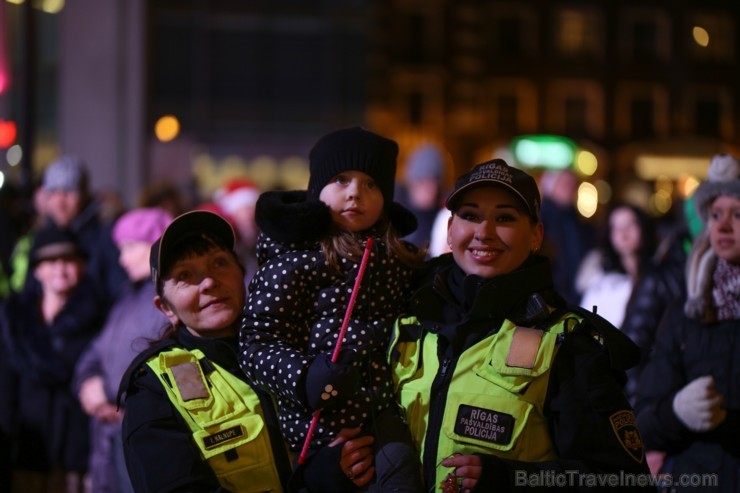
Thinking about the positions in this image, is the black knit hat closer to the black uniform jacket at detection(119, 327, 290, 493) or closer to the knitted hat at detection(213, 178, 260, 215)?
the black uniform jacket at detection(119, 327, 290, 493)

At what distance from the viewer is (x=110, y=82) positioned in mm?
12391

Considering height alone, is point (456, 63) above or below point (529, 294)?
above

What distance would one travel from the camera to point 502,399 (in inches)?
131

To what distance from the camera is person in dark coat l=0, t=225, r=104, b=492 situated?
23.5 feet

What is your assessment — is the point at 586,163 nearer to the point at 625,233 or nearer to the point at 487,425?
the point at 625,233

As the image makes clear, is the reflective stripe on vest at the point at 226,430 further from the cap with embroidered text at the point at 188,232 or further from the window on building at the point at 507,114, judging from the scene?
the window on building at the point at 507,114

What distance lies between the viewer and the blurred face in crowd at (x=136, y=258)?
6.58 metres

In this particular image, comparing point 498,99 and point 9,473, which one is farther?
point 498,99

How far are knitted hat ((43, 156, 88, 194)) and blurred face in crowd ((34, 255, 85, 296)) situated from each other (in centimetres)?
199

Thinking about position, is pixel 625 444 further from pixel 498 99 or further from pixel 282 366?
pixel 498 99

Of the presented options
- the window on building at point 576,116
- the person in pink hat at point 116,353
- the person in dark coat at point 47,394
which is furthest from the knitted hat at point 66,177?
the window on building at point 576,116

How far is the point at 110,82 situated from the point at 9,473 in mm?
6772

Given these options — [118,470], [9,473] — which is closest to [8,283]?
[9,473]

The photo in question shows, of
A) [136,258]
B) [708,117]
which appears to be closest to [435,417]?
[136,258]
